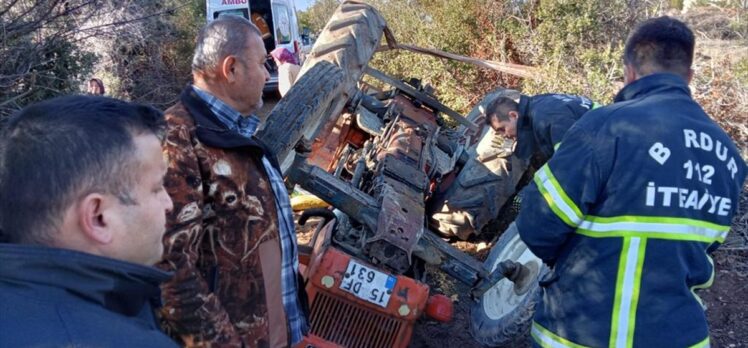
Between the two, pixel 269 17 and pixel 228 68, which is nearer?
pixel 228 68

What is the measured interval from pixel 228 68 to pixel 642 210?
1336mm

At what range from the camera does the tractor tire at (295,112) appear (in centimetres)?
248

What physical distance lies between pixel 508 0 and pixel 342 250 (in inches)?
240

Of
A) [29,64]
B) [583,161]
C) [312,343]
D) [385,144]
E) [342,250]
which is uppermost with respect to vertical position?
[29,64]

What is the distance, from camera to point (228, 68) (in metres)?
1.90

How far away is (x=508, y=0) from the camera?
26.6 ft

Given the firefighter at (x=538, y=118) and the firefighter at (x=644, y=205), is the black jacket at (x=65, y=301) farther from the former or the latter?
the firefighter at (x=538, y=118)

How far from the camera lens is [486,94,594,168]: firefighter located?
260 cm

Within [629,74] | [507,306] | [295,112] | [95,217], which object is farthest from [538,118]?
[95,217]

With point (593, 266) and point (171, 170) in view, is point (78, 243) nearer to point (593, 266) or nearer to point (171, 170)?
point (171, 170)

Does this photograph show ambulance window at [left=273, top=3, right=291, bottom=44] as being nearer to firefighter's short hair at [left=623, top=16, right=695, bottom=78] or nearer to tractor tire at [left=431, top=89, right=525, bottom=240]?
tractor tire at [left=431, top=89, right=525, bottom=240]

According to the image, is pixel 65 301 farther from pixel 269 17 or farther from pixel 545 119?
pixel 269 17

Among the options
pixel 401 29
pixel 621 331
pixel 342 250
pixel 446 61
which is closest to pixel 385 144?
pixel 342 250

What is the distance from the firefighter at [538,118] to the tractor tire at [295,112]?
86cm
